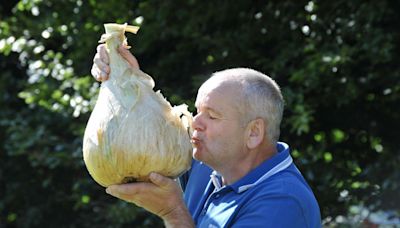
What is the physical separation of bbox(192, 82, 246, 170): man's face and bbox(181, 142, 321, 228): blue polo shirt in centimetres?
12

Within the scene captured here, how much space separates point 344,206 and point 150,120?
3.01m

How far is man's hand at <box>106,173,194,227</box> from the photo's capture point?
10.2 feet

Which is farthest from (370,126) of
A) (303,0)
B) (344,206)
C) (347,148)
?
(303,0)

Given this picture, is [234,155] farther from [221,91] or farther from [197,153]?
[221,91]

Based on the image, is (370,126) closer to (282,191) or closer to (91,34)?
(91,34)

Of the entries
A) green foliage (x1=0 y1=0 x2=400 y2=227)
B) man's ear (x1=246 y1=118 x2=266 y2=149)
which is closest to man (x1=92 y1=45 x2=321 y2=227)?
man's ear (x1=246 y1=118 x2=266 y2=149)

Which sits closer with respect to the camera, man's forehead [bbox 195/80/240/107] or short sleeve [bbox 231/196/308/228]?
short sleeve [bbox 231/196/308/228]

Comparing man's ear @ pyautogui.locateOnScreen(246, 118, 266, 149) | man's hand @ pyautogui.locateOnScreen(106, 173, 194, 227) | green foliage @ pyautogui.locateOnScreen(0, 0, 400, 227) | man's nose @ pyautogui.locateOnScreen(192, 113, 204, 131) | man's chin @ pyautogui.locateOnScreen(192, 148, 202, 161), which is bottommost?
green foliage @ pyautogui.locateOnScreen(0, 0, 400, 227)

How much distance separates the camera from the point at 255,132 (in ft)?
10.2

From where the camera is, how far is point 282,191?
297cm

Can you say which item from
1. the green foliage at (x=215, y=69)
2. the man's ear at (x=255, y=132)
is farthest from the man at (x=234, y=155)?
the green foliage at (x=215, y=69)

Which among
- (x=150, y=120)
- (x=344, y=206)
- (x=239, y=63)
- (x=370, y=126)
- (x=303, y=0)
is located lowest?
(x=344, y=206)

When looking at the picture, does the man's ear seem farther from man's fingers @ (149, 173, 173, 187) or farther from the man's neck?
man's fingers @ (149, 173, 173, 187)

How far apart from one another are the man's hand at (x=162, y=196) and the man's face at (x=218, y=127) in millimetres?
148
